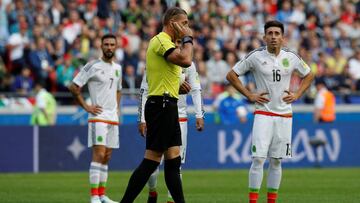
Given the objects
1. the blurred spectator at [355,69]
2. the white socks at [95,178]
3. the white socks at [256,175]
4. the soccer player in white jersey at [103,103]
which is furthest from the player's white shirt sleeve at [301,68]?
the blurred spectator at [355,69]

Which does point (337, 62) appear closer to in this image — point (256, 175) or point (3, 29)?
point (3, 29)

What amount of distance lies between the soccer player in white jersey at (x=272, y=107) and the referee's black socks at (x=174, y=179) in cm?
182

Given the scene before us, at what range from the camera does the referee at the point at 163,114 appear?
1278 cm

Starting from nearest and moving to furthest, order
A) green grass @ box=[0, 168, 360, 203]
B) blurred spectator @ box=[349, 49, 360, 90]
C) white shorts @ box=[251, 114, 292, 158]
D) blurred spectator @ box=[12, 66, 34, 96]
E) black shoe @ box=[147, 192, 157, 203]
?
white shorts @ box=[251, 114, 292, 158], black shoe @ box=[147, 192, 157, 203], green grass @ box=[0, 168, 360, 203], blurred spectator @ box=[12, 66, 34, 96], blurred spectator @ box=[349, 49, 360, 90]

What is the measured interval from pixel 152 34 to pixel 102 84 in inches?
501

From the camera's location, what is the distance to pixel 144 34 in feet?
99.7

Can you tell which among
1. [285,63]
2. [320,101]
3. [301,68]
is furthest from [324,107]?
[285,63]

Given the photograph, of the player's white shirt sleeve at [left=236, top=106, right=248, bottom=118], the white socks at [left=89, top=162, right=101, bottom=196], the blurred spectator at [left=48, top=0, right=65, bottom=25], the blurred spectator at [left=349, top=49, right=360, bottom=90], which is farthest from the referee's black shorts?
the blurred spectator at [left=349, top=49, right=360, bottom=90]

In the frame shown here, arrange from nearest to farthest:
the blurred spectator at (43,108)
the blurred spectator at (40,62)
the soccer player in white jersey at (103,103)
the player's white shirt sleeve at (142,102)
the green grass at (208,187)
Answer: the player's white shirt sleeve at (142,102) → the soccer player in white jersey at (103,103) → the green grass at (208,187) → the blurred spectator at (43,108) → the blurred spectator at (40,62)

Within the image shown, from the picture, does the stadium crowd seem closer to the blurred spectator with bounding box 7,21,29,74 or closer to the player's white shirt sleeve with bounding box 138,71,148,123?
the blurred spectator with bounding box 7,21,29,74

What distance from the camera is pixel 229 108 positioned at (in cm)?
2795

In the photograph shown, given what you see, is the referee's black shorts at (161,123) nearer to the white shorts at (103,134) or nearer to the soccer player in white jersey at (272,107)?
the soccer player in white jersey at (272,107)

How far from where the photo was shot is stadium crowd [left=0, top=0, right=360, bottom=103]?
1104 inches

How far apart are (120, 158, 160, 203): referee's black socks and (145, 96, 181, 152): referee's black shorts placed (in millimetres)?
217
